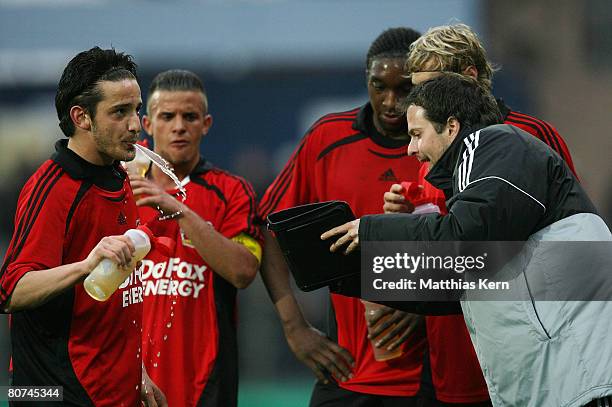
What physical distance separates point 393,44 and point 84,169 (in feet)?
6.44

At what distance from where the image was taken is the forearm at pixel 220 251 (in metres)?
5.17

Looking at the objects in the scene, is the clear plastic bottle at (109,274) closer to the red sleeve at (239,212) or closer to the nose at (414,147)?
the nose at (414,147)

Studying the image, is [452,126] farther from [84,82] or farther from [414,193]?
[84,82]

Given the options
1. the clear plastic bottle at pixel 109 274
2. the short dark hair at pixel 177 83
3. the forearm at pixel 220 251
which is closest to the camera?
the clear plastic bottle at pixel 109 274

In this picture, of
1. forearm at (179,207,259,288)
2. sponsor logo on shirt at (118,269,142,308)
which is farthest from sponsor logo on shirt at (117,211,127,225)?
forearm at (179,207,259,288)

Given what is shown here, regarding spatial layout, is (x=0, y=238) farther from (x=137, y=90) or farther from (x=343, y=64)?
(x=343, y=64)

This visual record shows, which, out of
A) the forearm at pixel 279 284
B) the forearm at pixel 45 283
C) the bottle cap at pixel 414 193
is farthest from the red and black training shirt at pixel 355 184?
the forearm at pixel 45 283

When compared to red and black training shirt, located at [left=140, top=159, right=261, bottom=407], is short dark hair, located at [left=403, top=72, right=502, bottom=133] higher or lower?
higher

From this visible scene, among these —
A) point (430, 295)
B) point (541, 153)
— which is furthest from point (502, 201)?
point (430, 295)

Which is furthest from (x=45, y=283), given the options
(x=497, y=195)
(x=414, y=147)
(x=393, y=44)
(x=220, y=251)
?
(x=393, y=44)

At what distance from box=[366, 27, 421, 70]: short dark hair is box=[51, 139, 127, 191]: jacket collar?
5.58 ft

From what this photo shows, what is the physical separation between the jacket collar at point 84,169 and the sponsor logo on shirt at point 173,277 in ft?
3.35

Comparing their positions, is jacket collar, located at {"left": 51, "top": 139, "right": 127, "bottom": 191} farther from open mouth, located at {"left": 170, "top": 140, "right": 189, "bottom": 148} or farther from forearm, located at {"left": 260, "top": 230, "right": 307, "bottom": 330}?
forearm, located at {"left": 260, "top": 230, "right": 307, "bottom": 330}

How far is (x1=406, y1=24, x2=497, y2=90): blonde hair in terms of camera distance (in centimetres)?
490
